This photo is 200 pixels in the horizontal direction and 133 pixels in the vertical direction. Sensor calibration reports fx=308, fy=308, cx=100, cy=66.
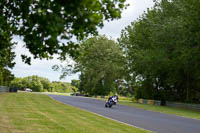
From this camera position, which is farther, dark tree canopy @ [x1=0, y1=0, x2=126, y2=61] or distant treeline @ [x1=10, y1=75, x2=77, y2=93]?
distant treeline @ [x1=10, y1=75, x2=77, y2=93]

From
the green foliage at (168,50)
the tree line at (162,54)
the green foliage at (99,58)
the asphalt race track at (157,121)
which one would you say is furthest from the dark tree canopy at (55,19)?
the green foliage at (99,58)

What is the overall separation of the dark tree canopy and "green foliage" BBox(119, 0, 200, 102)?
2978 cm

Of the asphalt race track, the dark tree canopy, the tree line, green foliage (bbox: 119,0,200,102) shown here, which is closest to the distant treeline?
the tree line

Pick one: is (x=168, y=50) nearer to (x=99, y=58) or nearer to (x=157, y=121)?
(x=157, y=121)

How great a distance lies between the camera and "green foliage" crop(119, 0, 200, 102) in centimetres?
3638

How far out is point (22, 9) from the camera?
255 inches

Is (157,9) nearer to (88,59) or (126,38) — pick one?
(126,38)

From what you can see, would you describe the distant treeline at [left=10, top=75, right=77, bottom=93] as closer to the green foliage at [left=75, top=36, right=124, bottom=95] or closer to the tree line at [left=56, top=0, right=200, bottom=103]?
the green foliage at [left=75, top=36, right=124, bottom=95]

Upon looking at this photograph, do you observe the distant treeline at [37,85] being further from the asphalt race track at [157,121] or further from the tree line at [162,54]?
the asphalt race track at [157,121]

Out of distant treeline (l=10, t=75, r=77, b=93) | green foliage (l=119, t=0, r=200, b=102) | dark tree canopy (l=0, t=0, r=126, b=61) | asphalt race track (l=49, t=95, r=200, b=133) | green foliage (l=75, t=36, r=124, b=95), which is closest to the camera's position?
dark tree canopy (l=0, t=0, r=126, b=61)

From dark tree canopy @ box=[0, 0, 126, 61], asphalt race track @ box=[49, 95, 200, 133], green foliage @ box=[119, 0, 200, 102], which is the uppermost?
green foliage @ box=[119, 0, 200, 102]

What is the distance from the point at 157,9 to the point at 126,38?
8542 mm

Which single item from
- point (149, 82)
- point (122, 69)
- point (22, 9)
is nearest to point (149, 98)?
point (149, 82)

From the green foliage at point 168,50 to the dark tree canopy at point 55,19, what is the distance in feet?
97.7
